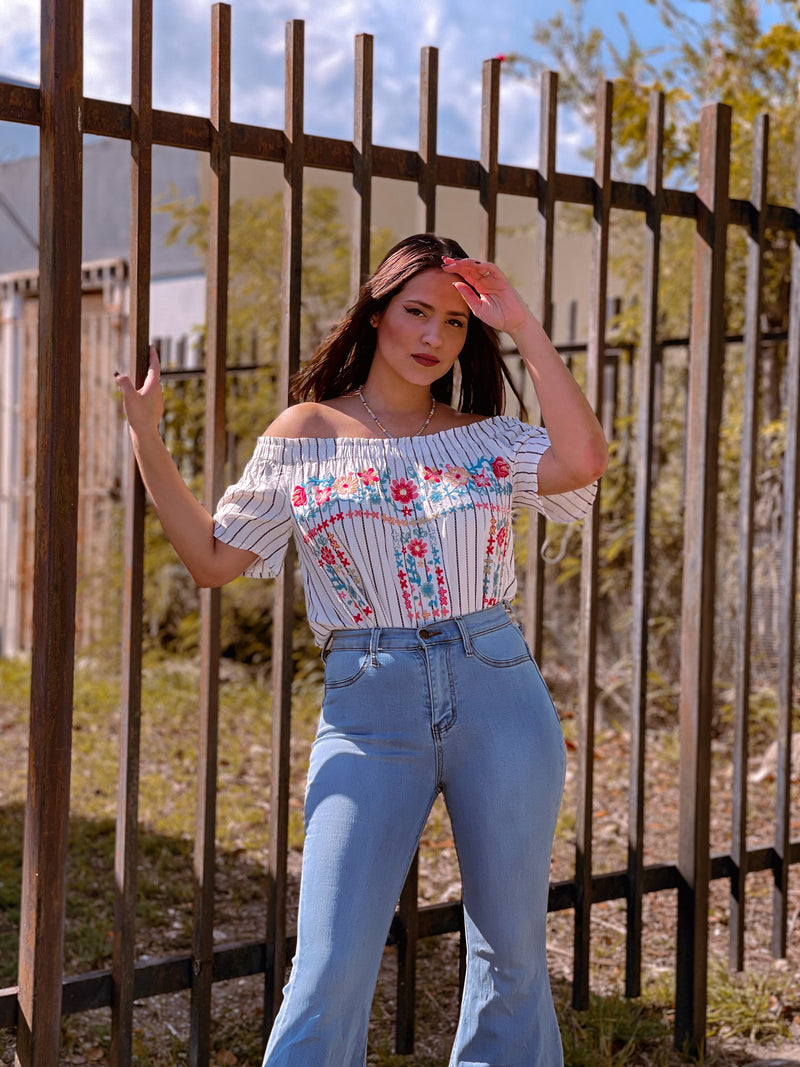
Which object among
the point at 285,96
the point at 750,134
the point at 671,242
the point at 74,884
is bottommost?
the point at 74,884

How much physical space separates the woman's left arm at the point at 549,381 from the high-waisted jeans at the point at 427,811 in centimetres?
33

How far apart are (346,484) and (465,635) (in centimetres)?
35

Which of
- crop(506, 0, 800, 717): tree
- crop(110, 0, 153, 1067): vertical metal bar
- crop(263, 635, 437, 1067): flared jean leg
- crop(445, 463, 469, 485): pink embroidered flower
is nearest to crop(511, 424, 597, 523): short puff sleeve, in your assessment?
crop(445, 463, 469, 485): pink embroidered flower

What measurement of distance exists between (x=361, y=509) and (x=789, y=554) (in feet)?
5.59

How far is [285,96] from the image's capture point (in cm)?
245

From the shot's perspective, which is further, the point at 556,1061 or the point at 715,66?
the point at 715,66

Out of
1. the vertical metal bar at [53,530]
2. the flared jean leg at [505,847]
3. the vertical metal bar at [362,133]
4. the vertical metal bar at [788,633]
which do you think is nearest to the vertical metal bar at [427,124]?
the vertical metal bar at [362,133]

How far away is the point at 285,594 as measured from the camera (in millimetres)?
2510

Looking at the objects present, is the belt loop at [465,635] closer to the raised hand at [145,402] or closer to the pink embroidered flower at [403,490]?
the pink embroidered flower at [403,490]

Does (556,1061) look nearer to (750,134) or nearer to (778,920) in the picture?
(778,920)

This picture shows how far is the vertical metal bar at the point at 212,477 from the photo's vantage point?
7.76 feet

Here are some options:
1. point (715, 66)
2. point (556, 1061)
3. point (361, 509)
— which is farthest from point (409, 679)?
point (715, 66)

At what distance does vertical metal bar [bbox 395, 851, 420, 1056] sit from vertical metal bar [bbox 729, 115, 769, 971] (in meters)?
1.04

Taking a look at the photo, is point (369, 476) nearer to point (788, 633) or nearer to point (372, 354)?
point (372, 354)
